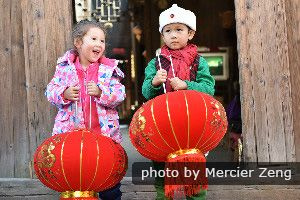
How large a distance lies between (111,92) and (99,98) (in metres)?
0.09

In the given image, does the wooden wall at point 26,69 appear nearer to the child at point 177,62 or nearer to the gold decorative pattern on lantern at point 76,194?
the child at point 177,62

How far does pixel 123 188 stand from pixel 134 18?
9887mm

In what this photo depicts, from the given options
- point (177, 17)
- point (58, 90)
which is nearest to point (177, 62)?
point (177, 17)

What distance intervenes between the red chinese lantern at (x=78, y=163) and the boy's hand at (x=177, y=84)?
527 mm

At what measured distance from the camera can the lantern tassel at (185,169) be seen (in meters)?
2.70

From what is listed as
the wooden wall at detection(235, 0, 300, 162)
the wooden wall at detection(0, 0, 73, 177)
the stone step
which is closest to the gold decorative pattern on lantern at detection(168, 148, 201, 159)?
the stone step

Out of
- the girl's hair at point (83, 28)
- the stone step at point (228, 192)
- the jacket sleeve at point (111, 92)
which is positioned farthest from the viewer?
the stone step at point (228, 192)

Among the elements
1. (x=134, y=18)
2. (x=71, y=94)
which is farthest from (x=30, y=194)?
(x=134, y=18)

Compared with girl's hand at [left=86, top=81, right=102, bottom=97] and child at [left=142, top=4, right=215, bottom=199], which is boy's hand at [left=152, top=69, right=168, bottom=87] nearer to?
child at [left=142, top=4, right=215, bottom=199]

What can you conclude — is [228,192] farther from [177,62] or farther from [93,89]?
[93,89]

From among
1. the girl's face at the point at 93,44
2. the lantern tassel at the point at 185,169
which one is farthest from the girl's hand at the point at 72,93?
the lantern tassel at the point at 185,169

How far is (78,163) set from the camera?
2.76m

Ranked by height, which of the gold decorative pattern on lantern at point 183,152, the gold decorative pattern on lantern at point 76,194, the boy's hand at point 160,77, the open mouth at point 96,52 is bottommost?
the gold decorative pattern on lantern at point 76,194

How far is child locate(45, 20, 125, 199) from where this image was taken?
130 inches
